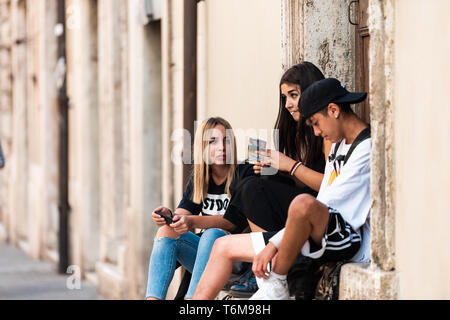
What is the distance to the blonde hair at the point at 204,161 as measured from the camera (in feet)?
18.7

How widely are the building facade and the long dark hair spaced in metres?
0.68

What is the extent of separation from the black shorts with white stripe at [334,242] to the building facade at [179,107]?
4.4 inches

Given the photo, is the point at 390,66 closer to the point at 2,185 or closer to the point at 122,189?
the point at 122,189

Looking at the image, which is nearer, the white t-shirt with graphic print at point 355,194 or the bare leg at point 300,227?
the bare leg at point 300,227

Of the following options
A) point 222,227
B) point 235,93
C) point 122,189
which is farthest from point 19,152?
point 222,227

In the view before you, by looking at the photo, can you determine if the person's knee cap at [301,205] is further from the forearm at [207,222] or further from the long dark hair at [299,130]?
the forearm at [207,222]

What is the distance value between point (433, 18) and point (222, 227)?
6.22 feet

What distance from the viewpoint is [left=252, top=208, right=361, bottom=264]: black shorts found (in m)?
4.43

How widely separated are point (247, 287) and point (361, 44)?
6.64ft

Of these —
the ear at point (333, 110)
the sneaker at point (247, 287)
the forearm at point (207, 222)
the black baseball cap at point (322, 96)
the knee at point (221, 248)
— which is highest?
the black baseball cap at point (322, 96)

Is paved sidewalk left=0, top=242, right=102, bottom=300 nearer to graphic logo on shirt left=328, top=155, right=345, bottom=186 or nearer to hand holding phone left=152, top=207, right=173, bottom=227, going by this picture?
hand holding phone left=152, top=207, right=173, bottom=227

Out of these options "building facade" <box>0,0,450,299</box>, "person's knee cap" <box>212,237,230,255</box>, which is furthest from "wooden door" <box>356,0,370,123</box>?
"person's knee cap" <box>212,237,230,255</box>

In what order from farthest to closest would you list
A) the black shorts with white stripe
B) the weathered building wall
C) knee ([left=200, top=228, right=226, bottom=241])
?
the weathered building wall, knee ([left=200, top=228, right=226, bottom=241]), the black shorts with white stripe

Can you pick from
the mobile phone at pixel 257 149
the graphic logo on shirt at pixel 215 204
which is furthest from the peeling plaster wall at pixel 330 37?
the mobile phone at pixel 257 149
